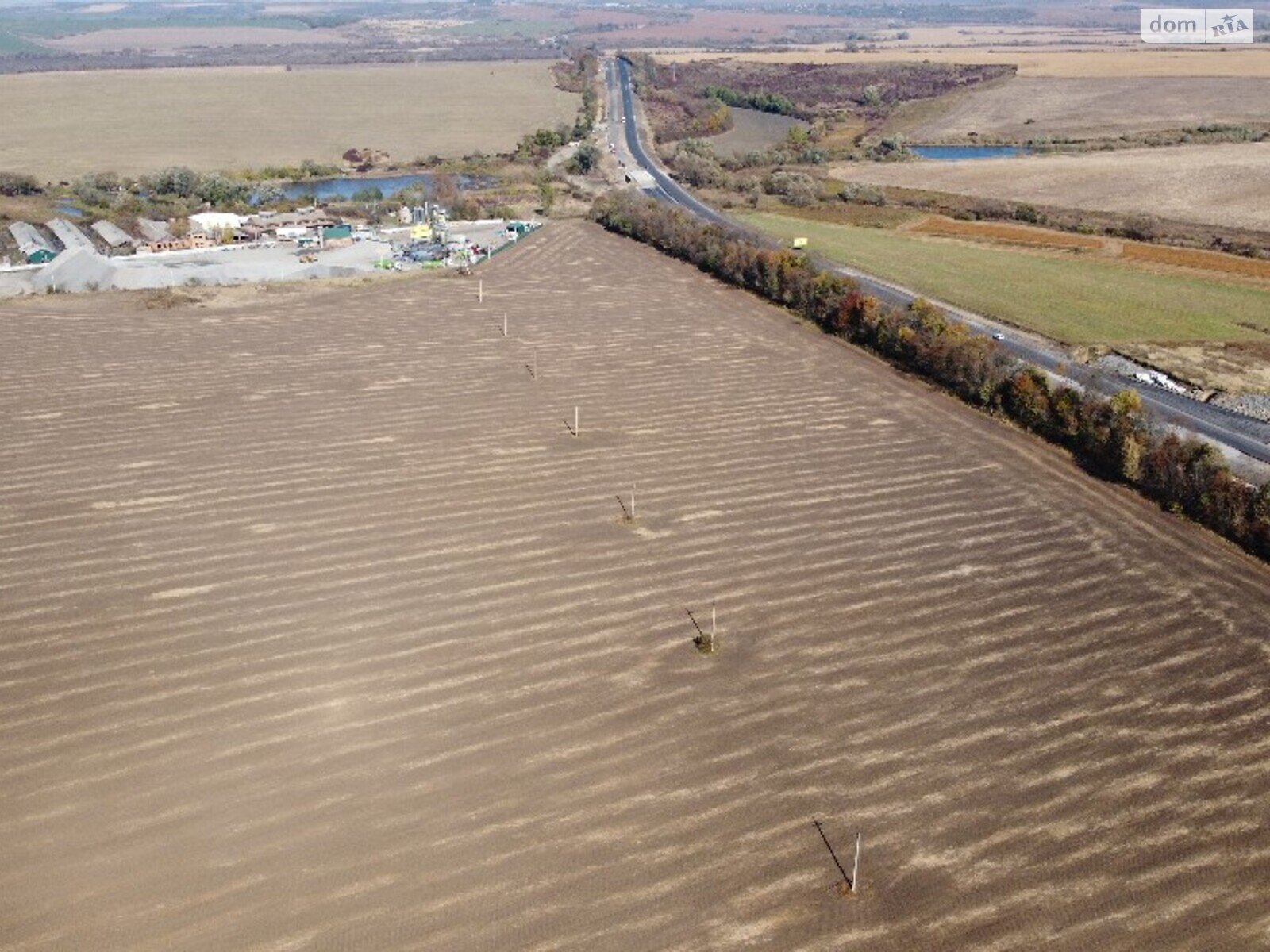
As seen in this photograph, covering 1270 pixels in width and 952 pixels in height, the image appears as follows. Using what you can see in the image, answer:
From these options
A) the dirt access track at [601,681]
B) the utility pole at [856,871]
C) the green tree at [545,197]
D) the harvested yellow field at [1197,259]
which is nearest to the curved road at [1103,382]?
the dirt access track at [601,681]

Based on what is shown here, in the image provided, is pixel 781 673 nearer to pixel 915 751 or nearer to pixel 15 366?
pixel 915 751

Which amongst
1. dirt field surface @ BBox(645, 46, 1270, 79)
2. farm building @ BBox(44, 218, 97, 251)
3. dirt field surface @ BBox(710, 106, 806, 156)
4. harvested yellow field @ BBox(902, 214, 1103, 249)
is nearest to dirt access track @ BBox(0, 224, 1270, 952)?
farm building @ BBox(44, 218, 97, 251)

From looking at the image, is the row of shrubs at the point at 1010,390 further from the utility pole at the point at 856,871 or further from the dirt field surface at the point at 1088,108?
the dirt field surface at the point at 1088,108

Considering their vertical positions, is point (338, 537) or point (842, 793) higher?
point (338, 537)

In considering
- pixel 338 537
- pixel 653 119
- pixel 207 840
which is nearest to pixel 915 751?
pixel 207 840

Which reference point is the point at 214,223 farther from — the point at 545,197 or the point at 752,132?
the point at 752,132

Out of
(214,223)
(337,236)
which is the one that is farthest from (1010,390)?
(214,223)
